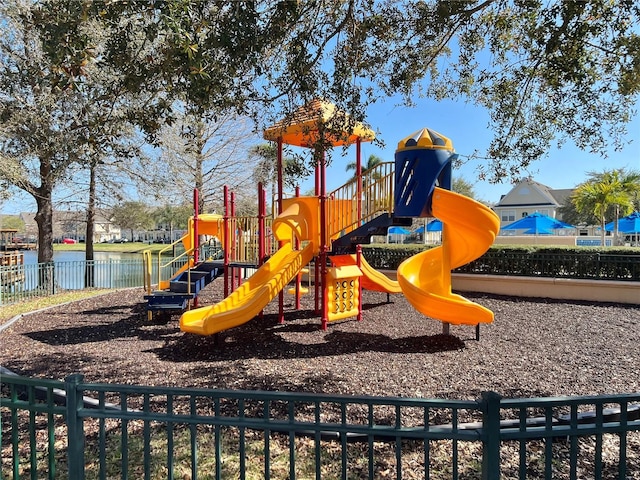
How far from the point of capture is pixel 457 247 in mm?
7566

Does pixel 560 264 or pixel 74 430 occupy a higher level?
pixel 560 264

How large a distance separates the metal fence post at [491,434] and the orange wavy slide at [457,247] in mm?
4813

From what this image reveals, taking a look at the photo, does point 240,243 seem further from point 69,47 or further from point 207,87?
point 69,47

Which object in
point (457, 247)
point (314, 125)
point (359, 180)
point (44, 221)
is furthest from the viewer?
point (44, 221)

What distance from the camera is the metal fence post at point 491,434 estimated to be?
2020mm

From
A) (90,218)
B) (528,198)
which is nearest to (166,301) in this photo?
(90,218)

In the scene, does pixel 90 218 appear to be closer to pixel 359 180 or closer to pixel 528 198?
pixel 359 180

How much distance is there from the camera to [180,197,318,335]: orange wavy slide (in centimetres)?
686

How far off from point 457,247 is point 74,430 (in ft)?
21.4

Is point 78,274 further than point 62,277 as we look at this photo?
Yes

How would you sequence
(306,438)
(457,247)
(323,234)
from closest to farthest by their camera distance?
(306,438) < (457,247) < (323,234)

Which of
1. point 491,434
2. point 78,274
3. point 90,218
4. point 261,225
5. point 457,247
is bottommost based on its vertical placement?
point 78,274

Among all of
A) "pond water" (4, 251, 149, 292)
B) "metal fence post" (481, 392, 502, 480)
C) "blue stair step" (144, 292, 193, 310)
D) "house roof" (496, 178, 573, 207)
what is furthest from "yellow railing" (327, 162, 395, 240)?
"house roof" (496, 178, 573, 207)

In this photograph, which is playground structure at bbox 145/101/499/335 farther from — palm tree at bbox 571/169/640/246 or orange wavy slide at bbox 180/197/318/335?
palm tree at bbox 571/169/640/246
